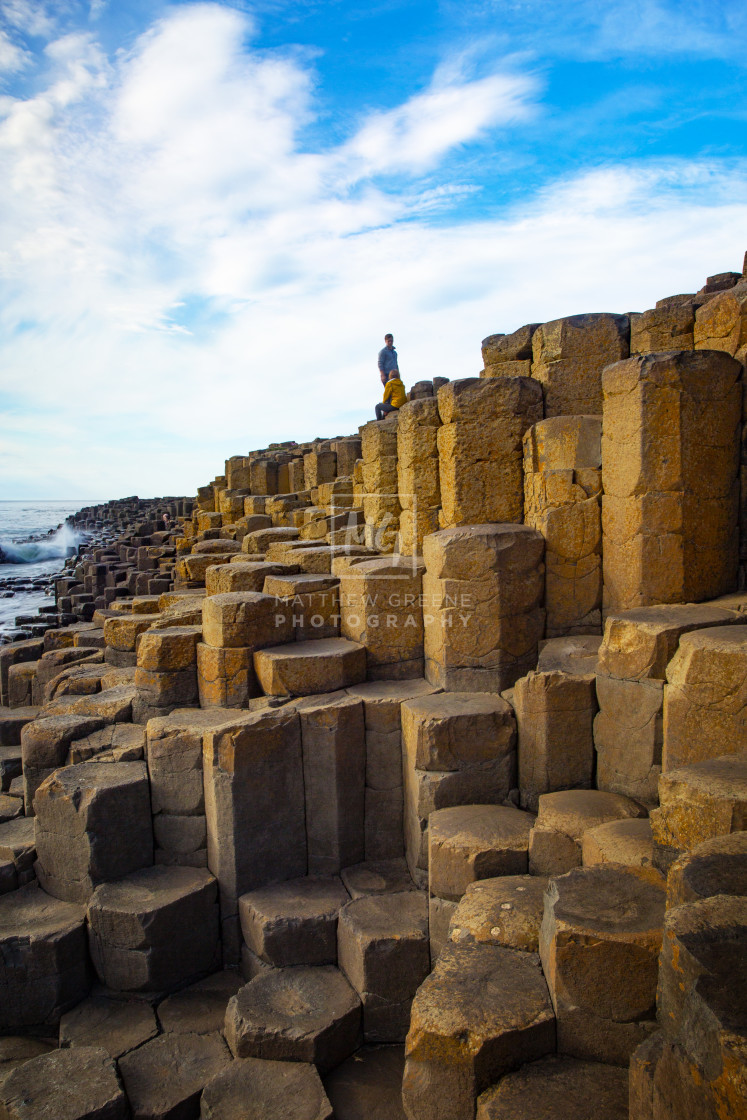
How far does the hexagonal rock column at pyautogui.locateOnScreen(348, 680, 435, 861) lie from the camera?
16.3 feet

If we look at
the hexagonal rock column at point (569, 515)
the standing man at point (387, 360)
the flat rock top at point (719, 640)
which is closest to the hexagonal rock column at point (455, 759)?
the hexagonal rock column at point (569, 515)

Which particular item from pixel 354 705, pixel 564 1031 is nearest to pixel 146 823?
pixel 354 705

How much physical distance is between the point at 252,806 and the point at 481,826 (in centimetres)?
155

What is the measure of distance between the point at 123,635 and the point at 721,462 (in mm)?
5713

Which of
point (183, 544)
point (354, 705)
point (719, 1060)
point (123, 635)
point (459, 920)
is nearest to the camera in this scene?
point (719, 1060)

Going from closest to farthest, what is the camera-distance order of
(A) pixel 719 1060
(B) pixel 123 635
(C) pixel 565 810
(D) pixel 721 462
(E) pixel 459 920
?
(A) pixel 719 1060 < (E) pixel 459 920 < (C) pixel 565 810 < (D) pixel 721 462 < (B) pixel 123 635

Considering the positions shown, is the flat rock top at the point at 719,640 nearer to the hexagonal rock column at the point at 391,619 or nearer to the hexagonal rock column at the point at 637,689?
the hexagonal rock column at the point at 637,689

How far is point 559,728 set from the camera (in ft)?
14.7

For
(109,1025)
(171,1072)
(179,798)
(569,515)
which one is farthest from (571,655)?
(109,1025)

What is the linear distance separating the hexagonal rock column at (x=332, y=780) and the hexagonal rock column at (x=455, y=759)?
44cm

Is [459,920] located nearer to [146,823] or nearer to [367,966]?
[367,966]

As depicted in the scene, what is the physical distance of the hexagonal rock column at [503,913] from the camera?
328 centimetres

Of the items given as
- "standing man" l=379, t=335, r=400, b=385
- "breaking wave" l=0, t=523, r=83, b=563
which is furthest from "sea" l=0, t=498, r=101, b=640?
"standing man" l=379, t=335, r=400, b=385

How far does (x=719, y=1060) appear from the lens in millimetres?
1792
